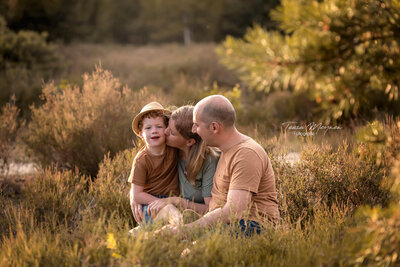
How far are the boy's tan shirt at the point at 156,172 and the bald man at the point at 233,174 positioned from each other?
612 mm

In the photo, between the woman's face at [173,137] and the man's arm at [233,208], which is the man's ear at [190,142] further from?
the man's arm at [233,208]

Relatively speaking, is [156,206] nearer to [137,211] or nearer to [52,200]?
[137,211]

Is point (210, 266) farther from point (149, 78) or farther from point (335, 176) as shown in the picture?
point (149, 78)

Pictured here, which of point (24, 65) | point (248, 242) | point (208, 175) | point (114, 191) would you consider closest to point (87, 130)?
point (114, 191)

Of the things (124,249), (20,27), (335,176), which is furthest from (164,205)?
(20,27)

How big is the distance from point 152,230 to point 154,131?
3.99 feet

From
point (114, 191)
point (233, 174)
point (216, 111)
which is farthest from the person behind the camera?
point (114, 191)

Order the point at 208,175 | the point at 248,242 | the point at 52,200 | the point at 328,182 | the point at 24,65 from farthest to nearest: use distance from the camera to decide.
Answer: the point at 24,65
the point at 52,200
the point at 328,182
the point at 208,175
the point at 248,242

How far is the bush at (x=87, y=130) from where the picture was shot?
6.60m

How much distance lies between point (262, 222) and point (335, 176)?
1.40 metres

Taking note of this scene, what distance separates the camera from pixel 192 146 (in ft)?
12.6

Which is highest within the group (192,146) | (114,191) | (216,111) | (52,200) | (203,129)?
(216,111)

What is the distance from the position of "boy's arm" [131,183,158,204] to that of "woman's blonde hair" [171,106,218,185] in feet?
1.31

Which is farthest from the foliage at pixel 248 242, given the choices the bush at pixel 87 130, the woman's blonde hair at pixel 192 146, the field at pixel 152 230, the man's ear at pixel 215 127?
the bush at pixel 87 130
